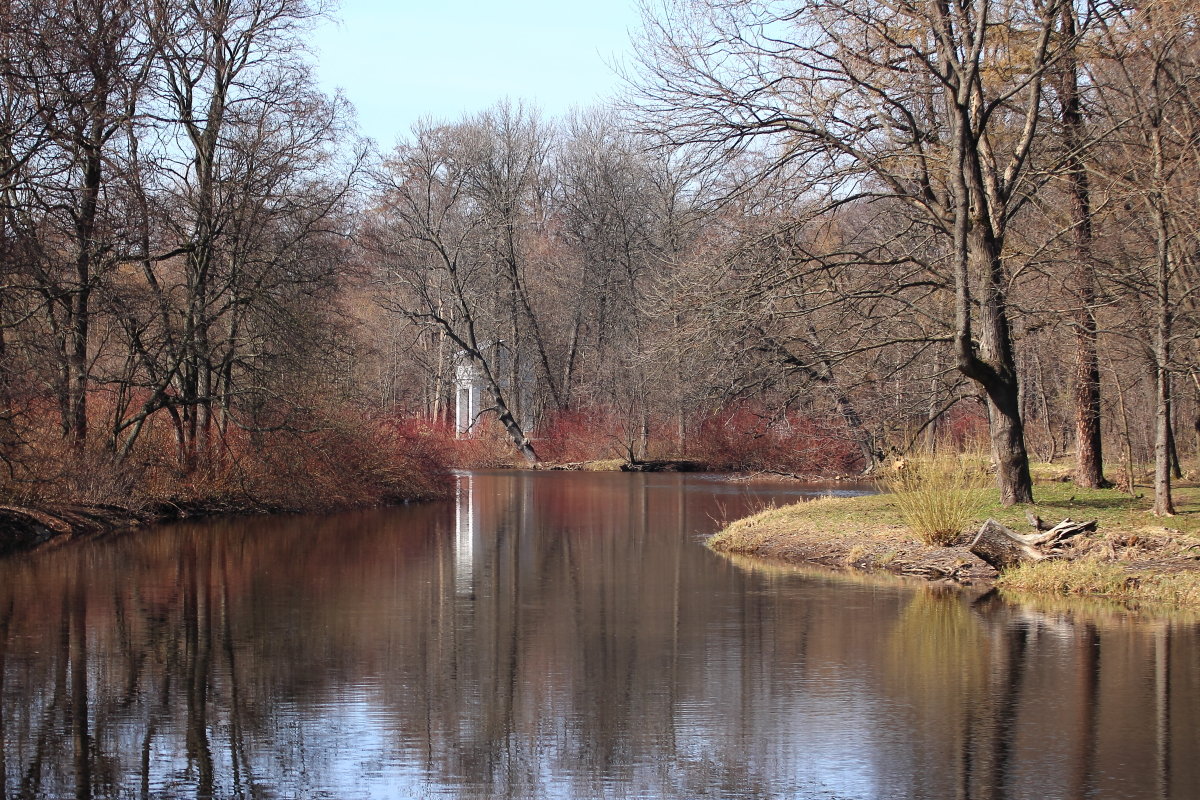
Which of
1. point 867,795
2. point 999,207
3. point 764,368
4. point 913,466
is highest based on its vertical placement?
point 999,207

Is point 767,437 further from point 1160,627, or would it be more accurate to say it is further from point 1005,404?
point 1160,627

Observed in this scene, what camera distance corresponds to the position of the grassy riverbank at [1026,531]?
15164 millimetres

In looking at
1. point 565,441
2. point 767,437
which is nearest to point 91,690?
point 767,437

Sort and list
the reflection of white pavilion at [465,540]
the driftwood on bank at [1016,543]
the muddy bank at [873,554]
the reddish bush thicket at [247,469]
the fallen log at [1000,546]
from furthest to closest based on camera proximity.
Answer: the reddish bush thicket at [247,469]
the reflection of white pavilion at [465,540]
the muddy bank at [873,554]
the fallen log at [1000,546]
the driftwood on bank at [1016,543]

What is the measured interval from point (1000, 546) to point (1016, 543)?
0.21m

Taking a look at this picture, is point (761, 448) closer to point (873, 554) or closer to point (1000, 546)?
point (873, 554)

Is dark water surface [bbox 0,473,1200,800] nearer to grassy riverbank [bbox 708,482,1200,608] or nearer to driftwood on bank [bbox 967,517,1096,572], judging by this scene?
grassy riverbank [bbox 708,482,1200,608]

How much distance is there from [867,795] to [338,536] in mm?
18087

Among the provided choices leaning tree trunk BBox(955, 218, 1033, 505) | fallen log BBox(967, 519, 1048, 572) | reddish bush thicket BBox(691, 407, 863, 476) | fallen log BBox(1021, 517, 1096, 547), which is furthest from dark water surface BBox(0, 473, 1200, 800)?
reddish bush thicket BBox(691, 407, 863, 476)

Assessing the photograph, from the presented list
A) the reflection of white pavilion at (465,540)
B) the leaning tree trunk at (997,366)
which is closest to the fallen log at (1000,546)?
the leaning tree trunk at (997,366)

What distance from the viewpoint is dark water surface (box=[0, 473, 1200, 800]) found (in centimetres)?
814

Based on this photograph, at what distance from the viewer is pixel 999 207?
786 inches

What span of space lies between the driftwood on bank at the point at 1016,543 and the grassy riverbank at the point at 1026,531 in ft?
0.54

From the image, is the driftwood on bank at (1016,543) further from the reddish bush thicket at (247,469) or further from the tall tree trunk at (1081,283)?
→ the reddish bush thicket at (247,469)
